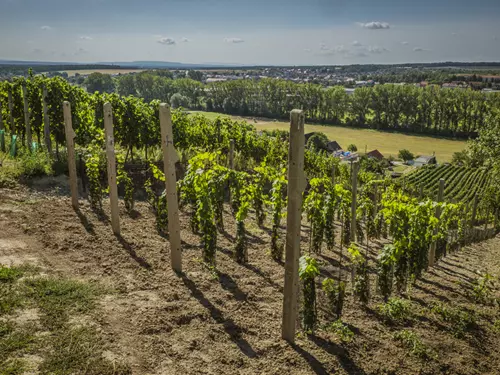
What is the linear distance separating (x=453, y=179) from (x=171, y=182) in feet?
160

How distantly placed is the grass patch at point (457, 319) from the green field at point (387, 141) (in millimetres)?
61584

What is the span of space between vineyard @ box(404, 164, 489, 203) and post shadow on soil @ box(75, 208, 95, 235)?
3740 cm

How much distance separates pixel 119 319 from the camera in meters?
4.72

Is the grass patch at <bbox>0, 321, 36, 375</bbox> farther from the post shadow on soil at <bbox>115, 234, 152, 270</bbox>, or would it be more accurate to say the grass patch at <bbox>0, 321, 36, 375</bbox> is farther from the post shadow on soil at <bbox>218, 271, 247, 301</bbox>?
the post shadow on soil at <bbox>218, 271, 247, 301</bbox>

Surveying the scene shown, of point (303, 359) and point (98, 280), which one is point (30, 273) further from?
point (303, 359)

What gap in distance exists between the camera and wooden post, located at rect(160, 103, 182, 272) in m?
5.89

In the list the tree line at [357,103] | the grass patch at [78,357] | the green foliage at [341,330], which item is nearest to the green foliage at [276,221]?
the green foliage at [341,330]

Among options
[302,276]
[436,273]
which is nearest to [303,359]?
[302,276]

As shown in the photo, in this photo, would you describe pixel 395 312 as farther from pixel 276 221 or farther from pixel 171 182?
pixel 171 182

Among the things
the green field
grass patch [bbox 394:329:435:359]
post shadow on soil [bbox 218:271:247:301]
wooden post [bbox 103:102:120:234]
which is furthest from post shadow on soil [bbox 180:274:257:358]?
the green field

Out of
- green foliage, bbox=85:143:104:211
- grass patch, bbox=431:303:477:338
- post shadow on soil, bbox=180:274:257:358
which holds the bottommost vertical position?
grass patch, bbox=431:303:477:338

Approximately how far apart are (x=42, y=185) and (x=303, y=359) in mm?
8332

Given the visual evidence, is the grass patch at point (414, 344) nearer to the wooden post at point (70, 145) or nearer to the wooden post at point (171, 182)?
the wooden post at point (171, 182)

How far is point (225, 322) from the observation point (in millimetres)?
4906
